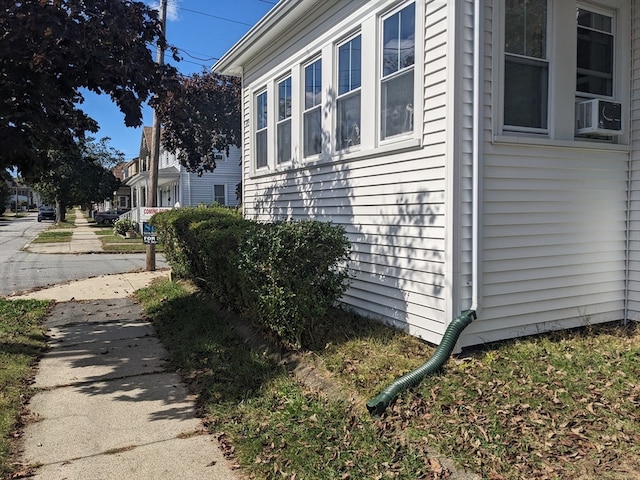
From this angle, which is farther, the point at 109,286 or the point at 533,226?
the point at 109,286

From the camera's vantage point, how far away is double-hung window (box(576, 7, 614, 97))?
18.3 ft

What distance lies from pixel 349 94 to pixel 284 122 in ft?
7.39

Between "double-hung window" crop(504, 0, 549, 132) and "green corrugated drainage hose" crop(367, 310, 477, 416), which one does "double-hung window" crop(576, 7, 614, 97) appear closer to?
"double-hung window" crop(504, 0, 549, 132)

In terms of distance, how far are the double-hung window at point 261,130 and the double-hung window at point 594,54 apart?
5.54m

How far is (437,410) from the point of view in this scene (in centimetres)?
379

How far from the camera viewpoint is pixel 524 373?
14.0 ft

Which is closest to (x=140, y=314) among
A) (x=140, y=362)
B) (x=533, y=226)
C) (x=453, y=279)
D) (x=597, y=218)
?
(x=140, y=362)

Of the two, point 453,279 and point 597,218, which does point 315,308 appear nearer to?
point 453,279

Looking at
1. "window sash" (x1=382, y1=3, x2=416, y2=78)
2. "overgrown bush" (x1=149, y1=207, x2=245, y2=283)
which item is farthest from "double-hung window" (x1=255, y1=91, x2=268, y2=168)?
"window sash" (x1=382, y1=3, x2=416, y2=78)

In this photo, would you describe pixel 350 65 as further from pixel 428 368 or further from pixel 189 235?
pixel 428 368

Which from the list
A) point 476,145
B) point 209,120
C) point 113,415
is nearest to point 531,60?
point 476,145

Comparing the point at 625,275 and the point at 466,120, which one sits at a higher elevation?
the point at 466,120

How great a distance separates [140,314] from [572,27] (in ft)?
24.0

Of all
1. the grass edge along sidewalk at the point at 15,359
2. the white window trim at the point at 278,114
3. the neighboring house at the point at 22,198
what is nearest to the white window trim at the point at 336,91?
the white window trim at the point at 278,114
